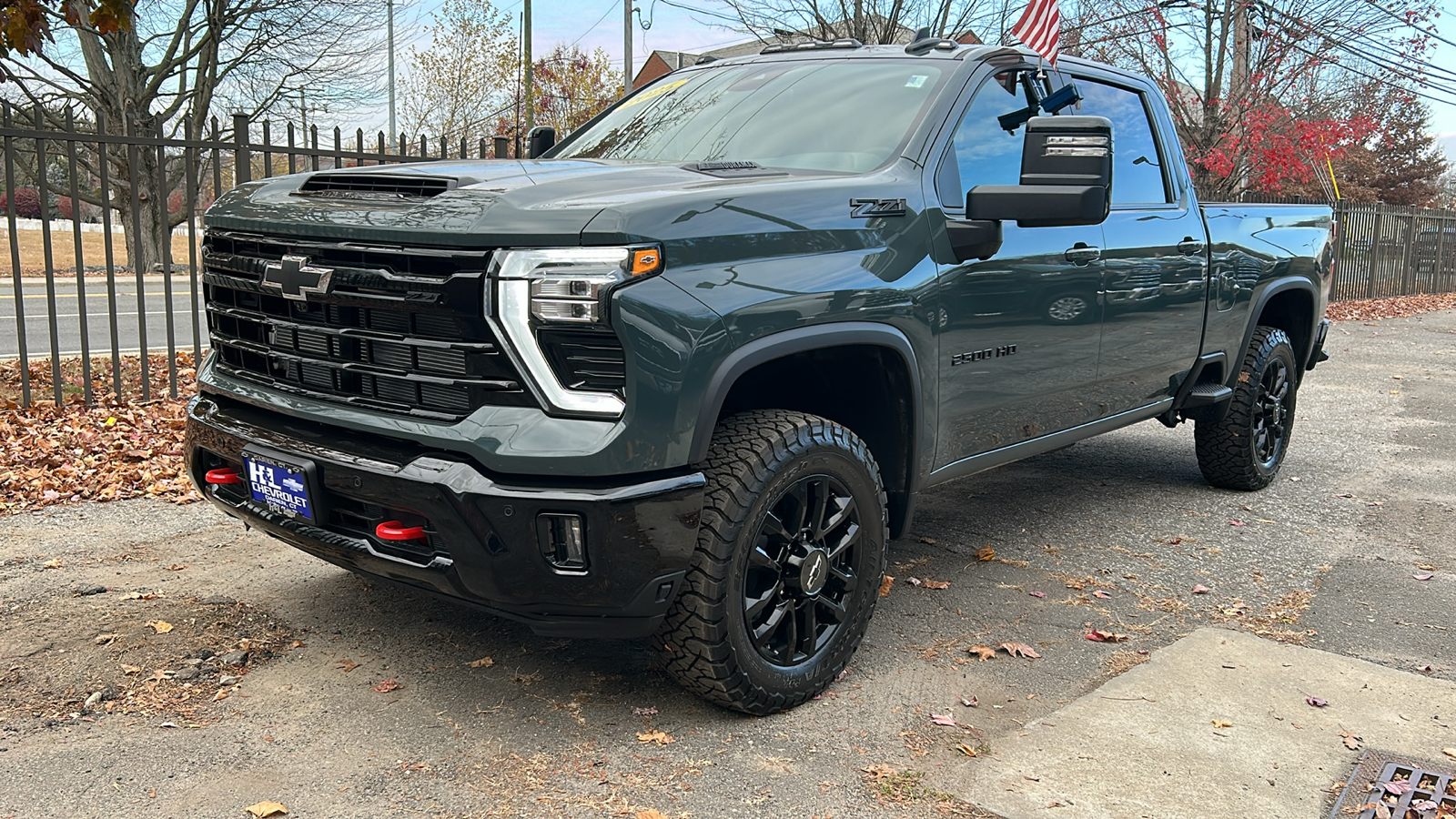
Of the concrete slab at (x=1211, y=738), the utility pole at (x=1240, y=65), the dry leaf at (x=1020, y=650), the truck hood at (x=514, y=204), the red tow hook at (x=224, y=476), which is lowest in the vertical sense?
the concrete slab at (x=1211, y=738)

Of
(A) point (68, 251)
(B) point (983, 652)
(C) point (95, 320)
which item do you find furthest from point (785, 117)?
(A) point (68, 251)

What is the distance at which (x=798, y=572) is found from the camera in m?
3.24

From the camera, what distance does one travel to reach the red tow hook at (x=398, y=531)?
2865 millimetres

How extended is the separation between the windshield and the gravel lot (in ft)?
5.55

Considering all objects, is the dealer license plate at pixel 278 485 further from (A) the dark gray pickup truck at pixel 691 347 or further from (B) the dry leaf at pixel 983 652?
(B) the dry leaf at pixel 983 652

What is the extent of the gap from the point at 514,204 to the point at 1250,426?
177 inches

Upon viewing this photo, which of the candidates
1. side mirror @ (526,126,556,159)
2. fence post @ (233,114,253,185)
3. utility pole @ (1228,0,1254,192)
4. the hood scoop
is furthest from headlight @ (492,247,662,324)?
utility pole @ (1228,0,1254,192)

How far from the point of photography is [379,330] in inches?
117

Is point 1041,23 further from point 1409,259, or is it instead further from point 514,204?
point 1409,259

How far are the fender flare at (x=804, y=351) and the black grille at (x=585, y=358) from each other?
0.25 meters

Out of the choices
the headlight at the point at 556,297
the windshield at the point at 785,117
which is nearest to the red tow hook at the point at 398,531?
the headlight at the point at 556,297

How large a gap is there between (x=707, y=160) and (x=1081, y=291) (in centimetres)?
153

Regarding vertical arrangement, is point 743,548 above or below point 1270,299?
below

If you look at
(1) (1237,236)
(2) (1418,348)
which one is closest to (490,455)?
(1) (1237,236)
